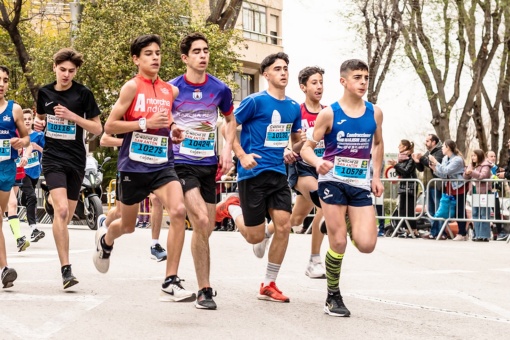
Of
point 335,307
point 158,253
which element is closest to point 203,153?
point 335,307

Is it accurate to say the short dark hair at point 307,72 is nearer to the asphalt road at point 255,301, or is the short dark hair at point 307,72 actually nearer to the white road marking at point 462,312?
the asphalt road at point 255,301

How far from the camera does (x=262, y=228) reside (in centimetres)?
883

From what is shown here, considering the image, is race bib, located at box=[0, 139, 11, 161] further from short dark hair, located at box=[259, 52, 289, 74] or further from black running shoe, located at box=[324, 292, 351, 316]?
black running shoe, located at box=[324, 292, 351, 316]

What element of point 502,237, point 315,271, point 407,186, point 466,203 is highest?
point 407,186

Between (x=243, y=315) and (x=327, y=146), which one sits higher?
(x=327, y=146)

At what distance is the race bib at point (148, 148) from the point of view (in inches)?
314

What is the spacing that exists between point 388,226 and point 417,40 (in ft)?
Result: 49.2

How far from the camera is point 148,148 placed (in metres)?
7.98

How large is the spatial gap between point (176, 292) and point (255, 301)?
0.91 meters

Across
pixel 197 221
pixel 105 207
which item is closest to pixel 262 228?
pixel 197 221

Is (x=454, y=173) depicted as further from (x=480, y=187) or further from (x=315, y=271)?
(x=315, y=271)

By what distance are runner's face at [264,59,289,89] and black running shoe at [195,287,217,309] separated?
1997 mm

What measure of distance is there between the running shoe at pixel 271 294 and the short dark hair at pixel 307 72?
2.70m

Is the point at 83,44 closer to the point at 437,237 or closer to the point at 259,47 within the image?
the point at 437,237
